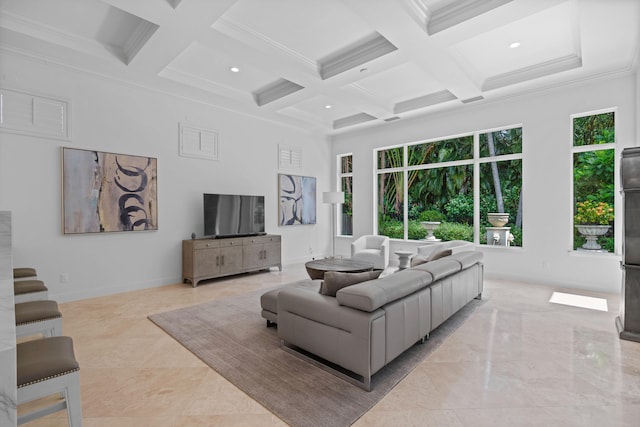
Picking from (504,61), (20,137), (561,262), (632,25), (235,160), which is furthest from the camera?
(235,160)

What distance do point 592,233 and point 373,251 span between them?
11.4 ft

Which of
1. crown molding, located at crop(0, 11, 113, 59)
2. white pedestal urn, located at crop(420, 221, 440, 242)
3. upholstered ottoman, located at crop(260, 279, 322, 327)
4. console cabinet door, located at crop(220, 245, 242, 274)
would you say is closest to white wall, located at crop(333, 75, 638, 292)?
white pedestal urn, located at crop(420, 221, 440, 242)

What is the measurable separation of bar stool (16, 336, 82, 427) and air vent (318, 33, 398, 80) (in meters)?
4.18

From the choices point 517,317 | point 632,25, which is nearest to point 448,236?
point 517,317

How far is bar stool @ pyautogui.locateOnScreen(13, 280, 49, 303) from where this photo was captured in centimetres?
262

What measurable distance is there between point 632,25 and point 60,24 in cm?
629

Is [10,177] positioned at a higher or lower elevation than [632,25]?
lower

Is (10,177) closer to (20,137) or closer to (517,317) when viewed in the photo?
(20,137)

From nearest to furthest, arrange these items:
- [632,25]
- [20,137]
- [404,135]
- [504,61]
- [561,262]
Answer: [632,25] → [20,137] → [504,61] → [561,262] → [404,135]

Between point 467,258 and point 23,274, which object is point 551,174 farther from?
point 23,274

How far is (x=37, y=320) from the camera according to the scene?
2133mm

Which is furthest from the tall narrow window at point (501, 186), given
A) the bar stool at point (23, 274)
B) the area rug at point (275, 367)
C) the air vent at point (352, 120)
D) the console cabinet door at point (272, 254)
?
the bar stool at point (23, 274)

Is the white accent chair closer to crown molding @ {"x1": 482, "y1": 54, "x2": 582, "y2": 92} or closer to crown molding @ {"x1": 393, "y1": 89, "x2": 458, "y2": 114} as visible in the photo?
crown molding @ {"x1": 393, "y1": 89, "x2": 458, "y2": 114}

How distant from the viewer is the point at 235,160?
6.24 m
